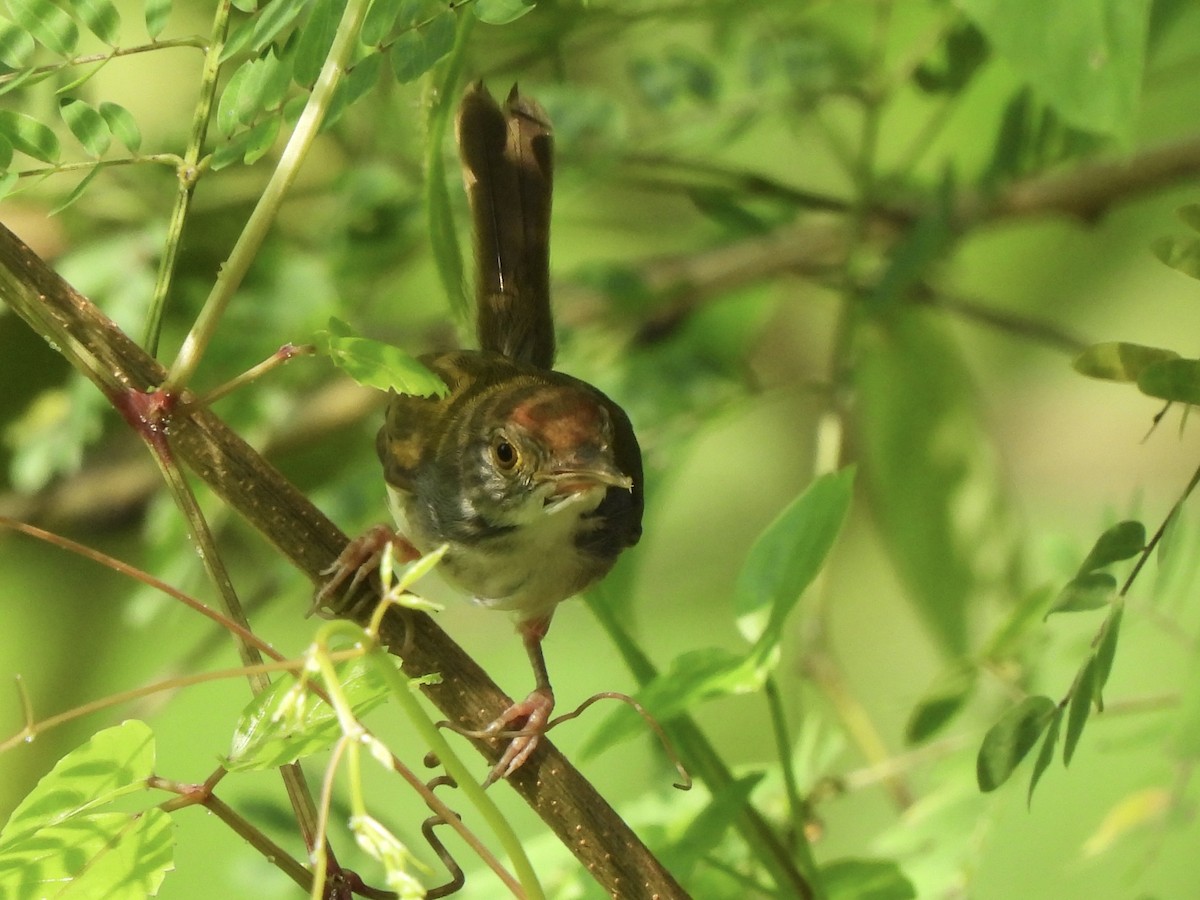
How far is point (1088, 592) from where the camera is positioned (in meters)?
1.07

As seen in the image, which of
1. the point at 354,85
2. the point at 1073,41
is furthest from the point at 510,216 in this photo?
the point at 1073,41

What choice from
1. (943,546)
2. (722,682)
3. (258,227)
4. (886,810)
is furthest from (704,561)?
(258,227)

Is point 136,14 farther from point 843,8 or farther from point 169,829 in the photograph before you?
point 169,829

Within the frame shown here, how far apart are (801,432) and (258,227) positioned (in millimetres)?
2905

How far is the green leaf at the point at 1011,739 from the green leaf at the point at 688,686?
0.21m

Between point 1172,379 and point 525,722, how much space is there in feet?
2.36

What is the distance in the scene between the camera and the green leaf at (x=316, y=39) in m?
0.98

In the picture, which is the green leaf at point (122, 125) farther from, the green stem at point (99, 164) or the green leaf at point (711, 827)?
the green leaf at point (711, 827)

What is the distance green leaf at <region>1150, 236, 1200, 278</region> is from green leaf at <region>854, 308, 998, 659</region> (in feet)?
4.59

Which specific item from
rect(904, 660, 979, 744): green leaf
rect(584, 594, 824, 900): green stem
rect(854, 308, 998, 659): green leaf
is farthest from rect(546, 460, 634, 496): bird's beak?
rect(854, 308, 998, 659): green leaf

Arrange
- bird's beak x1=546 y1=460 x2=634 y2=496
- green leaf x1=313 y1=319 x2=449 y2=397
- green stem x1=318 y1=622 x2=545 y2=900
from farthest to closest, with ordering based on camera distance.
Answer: bird's beak x1=546 y1=460 x2=634 y2=496, green leaf x1=313 y1=319 x2=449 y2=397, green stem x1=318 y1=622 x2=545 y2=900

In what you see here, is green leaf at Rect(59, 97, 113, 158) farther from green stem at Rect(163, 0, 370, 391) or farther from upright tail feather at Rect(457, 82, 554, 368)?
upright tail feather at Rect(457, 82, 554, 368)

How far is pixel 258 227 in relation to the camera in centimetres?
93

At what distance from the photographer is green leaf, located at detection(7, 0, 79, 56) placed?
3.35 ft
